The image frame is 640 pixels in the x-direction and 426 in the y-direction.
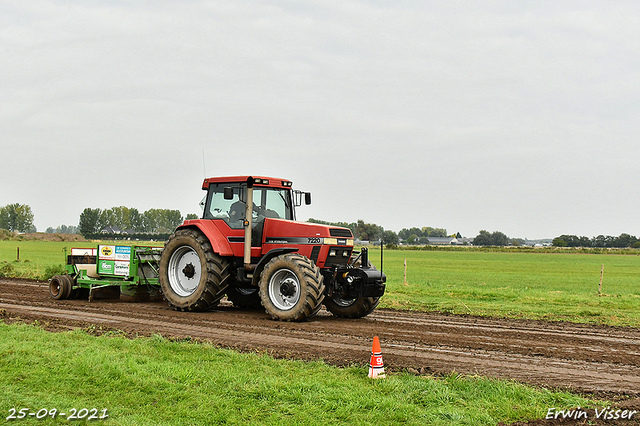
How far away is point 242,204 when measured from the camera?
1261 cm

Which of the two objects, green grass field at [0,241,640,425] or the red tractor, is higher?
the red tractor

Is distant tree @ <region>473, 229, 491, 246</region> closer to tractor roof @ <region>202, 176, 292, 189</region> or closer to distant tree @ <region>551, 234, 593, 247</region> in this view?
distant tree @ <region>551, 234, 593, 247</region>

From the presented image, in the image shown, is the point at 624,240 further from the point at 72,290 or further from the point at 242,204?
the point at 72,290

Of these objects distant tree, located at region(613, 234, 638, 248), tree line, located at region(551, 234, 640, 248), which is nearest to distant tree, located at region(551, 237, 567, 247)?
tree line, located at region(551, 234, 640, 248)

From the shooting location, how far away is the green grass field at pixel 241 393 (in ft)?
17.4

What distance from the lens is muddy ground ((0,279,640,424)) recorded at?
728cm

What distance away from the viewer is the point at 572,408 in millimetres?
5617

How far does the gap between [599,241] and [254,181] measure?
115644 millimetres

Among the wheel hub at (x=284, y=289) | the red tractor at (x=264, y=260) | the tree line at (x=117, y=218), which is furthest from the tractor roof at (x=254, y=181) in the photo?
the tree line at (x=117, y=218)

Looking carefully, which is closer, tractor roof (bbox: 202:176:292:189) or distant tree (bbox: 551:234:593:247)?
tractor roof (bbox: 202:176:292:189)

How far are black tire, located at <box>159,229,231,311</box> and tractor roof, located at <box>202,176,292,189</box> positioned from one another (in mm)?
1210

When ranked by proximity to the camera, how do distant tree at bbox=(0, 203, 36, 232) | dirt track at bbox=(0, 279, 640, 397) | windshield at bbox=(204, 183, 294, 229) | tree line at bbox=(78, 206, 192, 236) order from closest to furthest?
dirt track at bbox=(0, 279, 640, 397), windshield at bbox=(204, 183, 294, 229), tree line at bbox=(78, 206, 192, 236), distant tree at bbox=(0, 203, 36, 232)

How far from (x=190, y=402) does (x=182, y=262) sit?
7.97 metres

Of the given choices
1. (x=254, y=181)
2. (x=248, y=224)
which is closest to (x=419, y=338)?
(x=248, y=224)
